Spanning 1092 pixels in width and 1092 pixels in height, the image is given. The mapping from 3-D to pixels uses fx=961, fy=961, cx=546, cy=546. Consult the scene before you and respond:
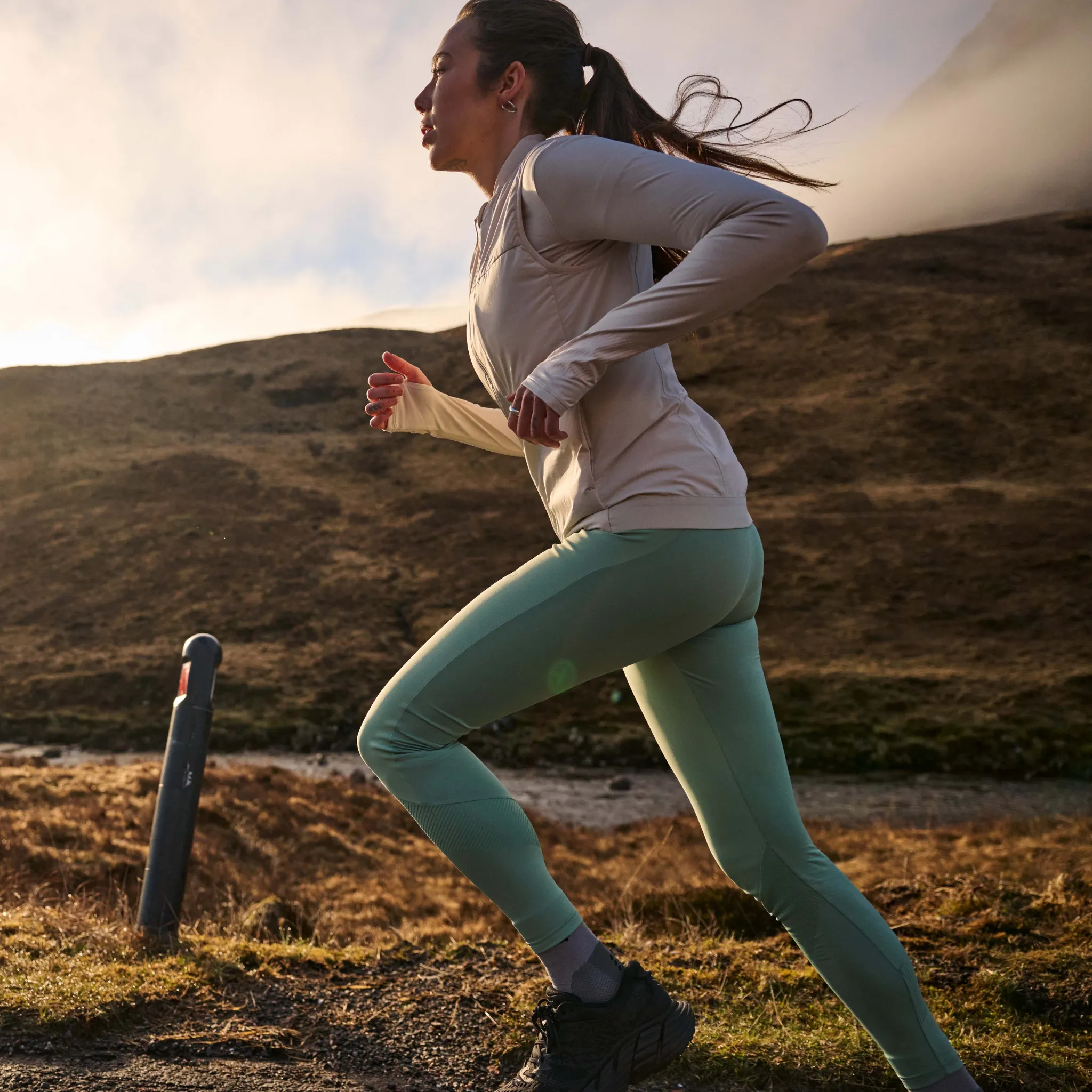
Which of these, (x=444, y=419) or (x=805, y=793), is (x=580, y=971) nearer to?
(x=444, y=419)

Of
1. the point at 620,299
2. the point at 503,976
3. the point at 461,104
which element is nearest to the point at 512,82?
the point at 461,104

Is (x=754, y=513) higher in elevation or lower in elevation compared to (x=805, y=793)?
higher

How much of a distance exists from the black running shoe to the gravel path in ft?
43.7

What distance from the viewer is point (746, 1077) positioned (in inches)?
109

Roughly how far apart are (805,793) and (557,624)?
18.0 meters

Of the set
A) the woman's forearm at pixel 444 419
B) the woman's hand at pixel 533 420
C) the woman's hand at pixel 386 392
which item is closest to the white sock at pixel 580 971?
the woman's hand at pixel 533 420

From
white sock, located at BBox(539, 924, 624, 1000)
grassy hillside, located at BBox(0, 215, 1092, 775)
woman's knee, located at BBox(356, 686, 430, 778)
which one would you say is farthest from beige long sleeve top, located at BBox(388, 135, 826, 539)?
grassy hillside, located at BBox(0, 215, 1092, 775)

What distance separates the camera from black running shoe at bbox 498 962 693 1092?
1.94 metres

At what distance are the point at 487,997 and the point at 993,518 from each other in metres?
36.3

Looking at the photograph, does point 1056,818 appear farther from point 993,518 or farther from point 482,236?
point 993,518

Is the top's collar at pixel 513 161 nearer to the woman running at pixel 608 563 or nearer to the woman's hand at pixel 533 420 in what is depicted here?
the woman running at pixel 608 563

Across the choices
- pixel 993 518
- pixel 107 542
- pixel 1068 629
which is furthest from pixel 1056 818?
pixel 107 542

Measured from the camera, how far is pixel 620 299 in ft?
6.75

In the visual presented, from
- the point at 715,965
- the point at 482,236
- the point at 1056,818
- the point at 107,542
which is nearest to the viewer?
the point at 482,236
